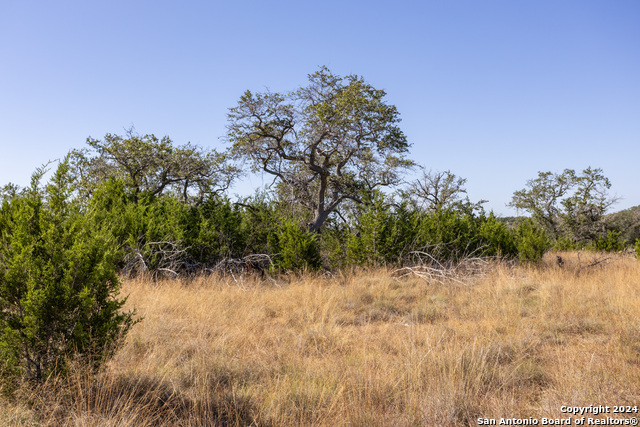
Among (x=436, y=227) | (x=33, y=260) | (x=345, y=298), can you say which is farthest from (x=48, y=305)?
(x=436, y=227)

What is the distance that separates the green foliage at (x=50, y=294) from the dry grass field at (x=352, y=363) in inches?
9.5

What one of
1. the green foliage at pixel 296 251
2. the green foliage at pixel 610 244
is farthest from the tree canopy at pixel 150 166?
the green foliage at pixel 610 244

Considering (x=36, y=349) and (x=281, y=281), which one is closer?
(x=36, y=349)

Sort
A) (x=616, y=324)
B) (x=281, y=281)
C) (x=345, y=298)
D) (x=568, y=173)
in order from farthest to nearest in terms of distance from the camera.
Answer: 1. (x=568, y=173)
2. (x=281, y=281)
3. (x=345, y=298)
4. (x=616, y=324)

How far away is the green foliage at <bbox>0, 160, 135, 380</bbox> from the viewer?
9.94ft

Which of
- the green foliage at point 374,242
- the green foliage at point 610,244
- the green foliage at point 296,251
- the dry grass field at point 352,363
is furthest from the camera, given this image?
the green foliage at point 610,244

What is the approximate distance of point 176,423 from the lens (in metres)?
2.88

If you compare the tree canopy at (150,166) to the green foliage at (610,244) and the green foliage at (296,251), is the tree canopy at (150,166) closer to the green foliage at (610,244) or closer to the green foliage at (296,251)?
the green foliage at (296,251)

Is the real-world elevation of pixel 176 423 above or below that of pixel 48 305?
below

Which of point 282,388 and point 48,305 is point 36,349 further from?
point 282,388

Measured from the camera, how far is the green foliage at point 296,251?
10211 mm

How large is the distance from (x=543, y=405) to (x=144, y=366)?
147 inches

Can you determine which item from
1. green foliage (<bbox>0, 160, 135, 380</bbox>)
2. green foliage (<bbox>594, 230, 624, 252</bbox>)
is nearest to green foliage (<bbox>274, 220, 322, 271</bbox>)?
green foliage (<bbox>0, 160, 135, 380</bbox>)

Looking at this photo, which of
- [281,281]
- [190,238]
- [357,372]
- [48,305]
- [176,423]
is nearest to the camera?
[176,423]
